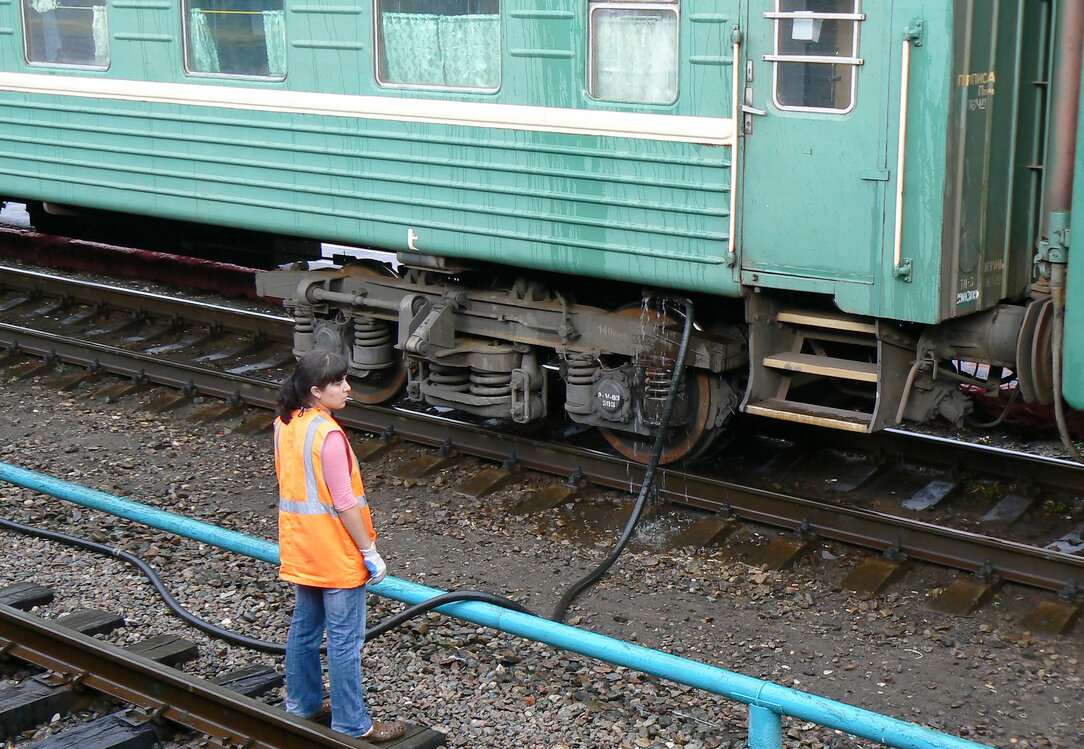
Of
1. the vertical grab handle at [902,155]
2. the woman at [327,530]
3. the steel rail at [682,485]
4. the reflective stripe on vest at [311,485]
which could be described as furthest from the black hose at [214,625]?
the vertical grab handle at [902,155]

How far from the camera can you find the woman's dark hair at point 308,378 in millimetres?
4379

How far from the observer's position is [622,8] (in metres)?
6.67

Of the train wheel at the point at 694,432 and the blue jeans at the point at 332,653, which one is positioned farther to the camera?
the train wheel at the point at 694,432

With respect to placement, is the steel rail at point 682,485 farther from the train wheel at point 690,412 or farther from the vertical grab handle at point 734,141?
the vertical grab handle at point 734,141

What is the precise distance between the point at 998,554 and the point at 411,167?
12.3 ft

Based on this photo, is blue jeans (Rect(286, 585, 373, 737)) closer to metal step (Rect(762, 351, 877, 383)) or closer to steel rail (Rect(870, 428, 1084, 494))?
metal step (Rect(762, 351, 877, 383))

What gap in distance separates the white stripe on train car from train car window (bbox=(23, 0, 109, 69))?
136 mm

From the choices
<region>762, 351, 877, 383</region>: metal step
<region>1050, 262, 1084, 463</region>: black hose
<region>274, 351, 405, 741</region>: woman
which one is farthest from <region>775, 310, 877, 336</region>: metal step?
<region>274, 351, 405, 741</region>: woman

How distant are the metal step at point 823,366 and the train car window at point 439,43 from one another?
2.09m

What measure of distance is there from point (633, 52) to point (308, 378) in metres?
3.06

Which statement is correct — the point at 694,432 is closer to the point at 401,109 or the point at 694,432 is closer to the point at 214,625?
the point at 401,109

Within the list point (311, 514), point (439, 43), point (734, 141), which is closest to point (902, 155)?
point (734, 141)

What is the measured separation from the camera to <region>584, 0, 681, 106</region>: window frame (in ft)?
21.3

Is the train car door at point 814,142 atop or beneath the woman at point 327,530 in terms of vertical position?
atop
